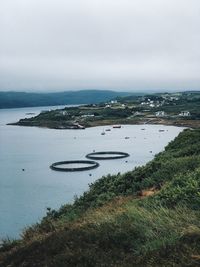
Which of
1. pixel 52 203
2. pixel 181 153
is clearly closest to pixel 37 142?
pixel 52 203

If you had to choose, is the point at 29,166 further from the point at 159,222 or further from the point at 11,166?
the point at 159,222

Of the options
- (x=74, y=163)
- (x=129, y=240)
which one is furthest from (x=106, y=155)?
(x=129, y=240)

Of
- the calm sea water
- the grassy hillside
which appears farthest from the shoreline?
the grassy hillside

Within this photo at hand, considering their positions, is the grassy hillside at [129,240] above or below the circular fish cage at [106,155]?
above

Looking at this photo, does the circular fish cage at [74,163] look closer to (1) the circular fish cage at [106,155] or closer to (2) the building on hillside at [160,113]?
(1) the circular fish cage at [106,155]

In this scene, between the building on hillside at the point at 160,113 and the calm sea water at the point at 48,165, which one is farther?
the building on hillside at the point at 160,113

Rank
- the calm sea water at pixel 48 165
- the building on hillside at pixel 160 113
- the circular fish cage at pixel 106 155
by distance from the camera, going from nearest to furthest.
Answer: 1. the calm sea water at pixel 48 165
2. the circular fish cage at pixel 106 155
3. the building on hillside at pixel 160 113

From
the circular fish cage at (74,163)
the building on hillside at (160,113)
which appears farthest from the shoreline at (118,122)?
the circular fish cage at (74,163)
